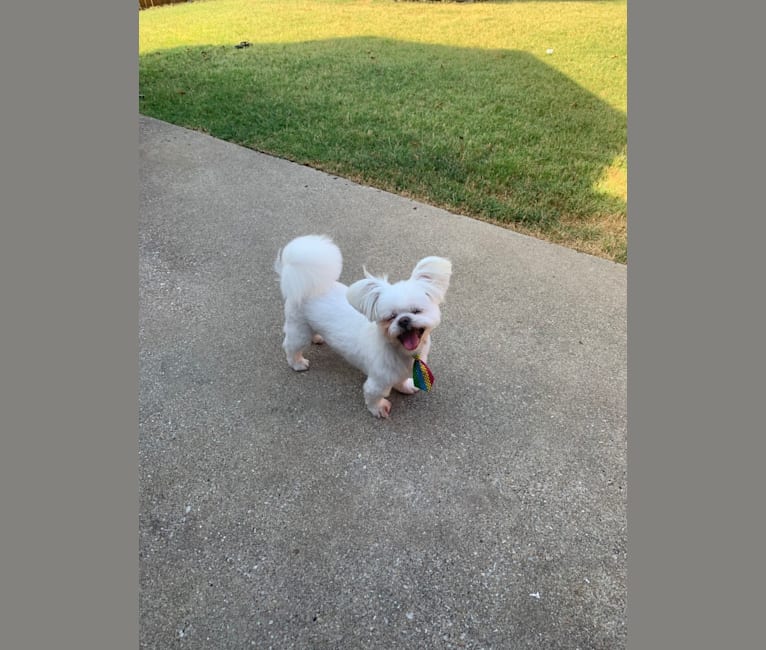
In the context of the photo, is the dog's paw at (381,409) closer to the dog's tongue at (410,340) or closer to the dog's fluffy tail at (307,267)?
the dog's tongue at (410,340)

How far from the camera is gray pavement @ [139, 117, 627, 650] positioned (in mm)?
2297

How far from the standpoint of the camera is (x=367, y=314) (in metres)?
2.63

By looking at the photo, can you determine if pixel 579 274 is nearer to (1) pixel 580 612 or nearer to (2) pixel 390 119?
(1) pixel 580 612

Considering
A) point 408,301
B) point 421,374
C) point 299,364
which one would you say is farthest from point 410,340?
point 299,364

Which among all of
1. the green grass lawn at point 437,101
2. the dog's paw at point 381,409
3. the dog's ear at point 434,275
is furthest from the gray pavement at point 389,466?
the green grass lawn at point 437,101

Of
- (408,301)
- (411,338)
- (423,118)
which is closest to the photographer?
(408,301)

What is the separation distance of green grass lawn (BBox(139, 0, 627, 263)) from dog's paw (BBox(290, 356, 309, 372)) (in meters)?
2.65

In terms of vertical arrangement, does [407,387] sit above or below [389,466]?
above

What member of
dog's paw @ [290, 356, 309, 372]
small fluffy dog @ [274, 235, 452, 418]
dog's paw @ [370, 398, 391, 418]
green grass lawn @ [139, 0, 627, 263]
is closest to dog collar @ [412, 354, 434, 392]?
small fluffy dog @ [274, 235, 452, 418]

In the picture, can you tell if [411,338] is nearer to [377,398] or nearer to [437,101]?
[377,398]

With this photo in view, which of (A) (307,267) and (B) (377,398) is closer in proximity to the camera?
(A) (307,267)

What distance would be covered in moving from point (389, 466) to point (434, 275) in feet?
3.69

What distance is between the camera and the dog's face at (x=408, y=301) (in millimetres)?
2502

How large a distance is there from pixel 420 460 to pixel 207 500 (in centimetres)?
119
